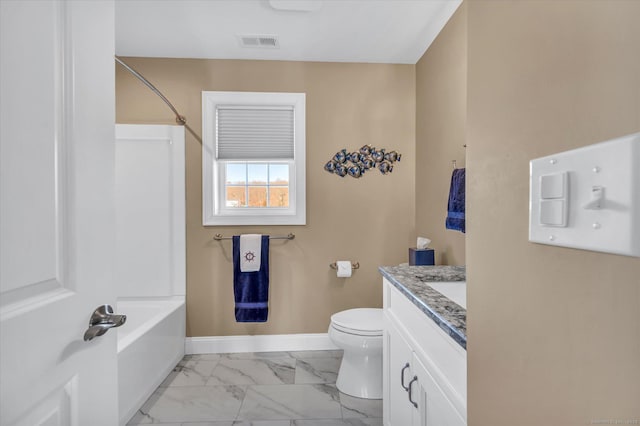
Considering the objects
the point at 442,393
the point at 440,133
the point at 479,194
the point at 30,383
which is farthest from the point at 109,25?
the point at 440,133

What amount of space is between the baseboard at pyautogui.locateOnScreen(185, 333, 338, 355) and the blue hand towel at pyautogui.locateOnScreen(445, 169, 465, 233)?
156cm

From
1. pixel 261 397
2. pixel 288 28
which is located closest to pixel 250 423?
pixel 261 397

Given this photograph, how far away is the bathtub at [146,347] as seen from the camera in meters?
1.79

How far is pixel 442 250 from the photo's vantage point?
2.23m

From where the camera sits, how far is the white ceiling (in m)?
1.97

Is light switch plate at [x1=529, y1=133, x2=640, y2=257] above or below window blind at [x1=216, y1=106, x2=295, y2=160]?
below

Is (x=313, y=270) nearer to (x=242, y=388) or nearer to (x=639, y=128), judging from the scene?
(x=242, y=388)

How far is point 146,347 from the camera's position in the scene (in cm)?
203

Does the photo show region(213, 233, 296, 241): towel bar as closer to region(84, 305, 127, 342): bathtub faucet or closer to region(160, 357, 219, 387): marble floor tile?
region(160, 357, 219, 387): marble floor tile

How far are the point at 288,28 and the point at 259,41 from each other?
28 cm

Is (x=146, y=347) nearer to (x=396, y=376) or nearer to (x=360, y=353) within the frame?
(x=360, y=353)

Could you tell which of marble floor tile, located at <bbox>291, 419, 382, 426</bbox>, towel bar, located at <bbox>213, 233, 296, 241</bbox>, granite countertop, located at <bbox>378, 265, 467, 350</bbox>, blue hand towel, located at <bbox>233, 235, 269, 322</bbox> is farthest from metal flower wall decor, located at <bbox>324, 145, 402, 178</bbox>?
marble floor tile, located at <bbox>291, 419, 382, 426</bbox>

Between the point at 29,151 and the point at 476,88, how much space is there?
840mm

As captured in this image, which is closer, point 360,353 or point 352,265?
point 360,353
